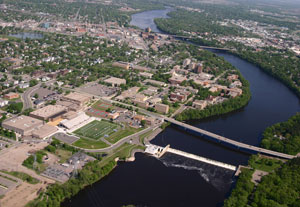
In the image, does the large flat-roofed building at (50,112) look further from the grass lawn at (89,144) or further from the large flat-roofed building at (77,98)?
the grass lawn at (89,144)

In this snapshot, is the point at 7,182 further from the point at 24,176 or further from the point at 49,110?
the point at 49,110

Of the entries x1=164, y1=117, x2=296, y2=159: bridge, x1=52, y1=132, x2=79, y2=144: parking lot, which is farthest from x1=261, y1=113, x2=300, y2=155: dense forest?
x1=52, y1=132, x2=79, y2=144: parking lot

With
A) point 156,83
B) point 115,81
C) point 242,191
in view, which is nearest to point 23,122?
point 115,81

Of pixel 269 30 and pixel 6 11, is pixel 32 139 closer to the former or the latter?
pixel 6 11

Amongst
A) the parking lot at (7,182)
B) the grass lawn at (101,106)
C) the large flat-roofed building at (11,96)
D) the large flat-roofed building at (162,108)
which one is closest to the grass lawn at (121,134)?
the grass lawn at (101,106)

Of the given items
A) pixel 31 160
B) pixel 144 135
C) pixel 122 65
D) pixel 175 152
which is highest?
pixel 122 65

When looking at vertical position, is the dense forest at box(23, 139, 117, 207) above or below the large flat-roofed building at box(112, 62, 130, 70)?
below

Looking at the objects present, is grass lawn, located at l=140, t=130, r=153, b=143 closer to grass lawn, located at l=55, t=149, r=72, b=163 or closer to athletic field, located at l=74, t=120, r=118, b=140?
athletic field, located at l=74, t=120, r=118, b=140

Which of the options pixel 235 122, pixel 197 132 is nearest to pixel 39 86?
pixel 197 132
